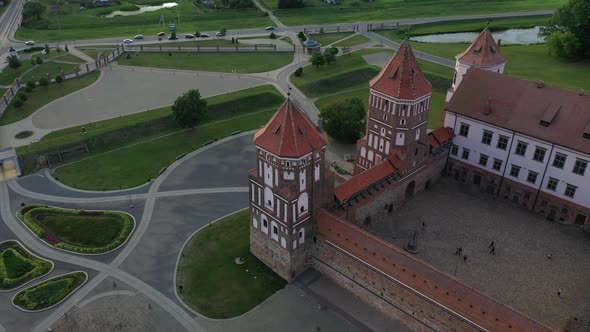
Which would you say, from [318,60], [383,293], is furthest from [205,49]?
[383,293]

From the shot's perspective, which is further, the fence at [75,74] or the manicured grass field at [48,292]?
the fence at [75,74]

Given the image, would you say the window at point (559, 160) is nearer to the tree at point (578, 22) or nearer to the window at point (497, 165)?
the window at point (497, 165)

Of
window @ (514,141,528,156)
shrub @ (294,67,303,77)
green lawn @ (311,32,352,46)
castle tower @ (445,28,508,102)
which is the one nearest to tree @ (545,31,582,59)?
green lawn @ (311,32,352,46)

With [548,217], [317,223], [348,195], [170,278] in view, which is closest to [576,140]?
[548,217]

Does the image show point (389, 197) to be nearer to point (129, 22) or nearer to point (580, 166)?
point (580, 166)

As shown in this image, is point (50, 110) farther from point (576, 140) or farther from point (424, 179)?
point (576, 140)

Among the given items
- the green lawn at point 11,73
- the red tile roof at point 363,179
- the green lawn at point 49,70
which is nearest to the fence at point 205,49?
the green lawn at point 49,70
